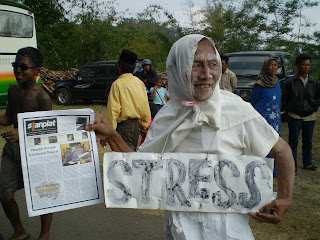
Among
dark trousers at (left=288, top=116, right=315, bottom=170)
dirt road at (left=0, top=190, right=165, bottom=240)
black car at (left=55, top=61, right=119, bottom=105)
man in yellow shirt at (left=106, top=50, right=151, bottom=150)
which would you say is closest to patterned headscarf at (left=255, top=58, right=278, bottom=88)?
dark trousers at (left=288, top=116, right=315, bottom=170)

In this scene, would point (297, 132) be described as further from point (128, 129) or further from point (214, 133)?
point (214, 133)

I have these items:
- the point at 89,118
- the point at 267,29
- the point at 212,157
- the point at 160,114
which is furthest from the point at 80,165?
the point at 267,29

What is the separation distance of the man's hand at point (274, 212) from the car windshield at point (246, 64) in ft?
25.7

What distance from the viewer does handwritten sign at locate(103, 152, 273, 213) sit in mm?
1691

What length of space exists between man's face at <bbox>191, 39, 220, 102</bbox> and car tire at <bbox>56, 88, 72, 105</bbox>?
43.6ft

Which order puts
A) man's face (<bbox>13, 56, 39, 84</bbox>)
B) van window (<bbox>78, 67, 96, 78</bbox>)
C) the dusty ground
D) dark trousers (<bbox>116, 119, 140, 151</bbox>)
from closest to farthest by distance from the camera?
1. man's face (<bbox>13, 56, 39, 84</bbox>)
2. the dusty ground
3. dark trousers (<bbox>116, 119, 140, 151</bbox>)
4. van window (<bbox>78, 67, 96, 78</bbox>)

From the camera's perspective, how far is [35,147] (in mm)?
1928

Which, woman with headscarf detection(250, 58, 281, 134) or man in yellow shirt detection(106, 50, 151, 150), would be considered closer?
man in yellow shirt detection(106, 50, 151, 150)

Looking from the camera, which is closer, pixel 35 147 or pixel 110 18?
pixel 35 147

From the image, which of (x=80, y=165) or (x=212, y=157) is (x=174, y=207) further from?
(x=80, y=165)

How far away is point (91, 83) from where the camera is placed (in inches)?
535

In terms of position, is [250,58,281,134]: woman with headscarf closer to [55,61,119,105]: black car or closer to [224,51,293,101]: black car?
[224,51,293,101]: black car

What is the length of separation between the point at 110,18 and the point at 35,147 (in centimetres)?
2323

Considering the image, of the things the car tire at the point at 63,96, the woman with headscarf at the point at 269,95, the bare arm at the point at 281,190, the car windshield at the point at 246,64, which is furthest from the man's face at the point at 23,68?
the car tire at the point at 63,96
